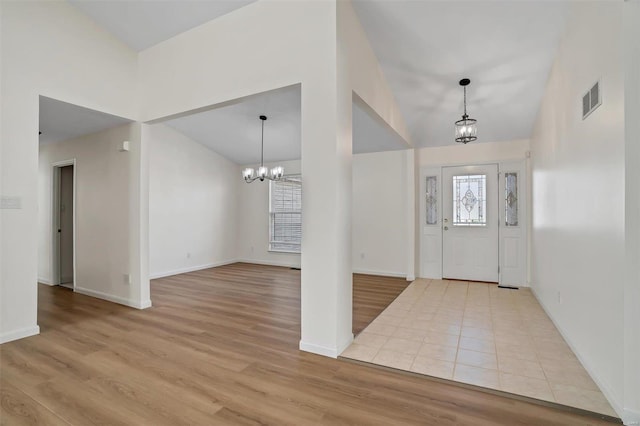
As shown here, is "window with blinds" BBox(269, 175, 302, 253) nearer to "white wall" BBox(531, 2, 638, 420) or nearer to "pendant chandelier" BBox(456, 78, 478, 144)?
"pendant chandelier" BBox(456, 78, 478, 144)

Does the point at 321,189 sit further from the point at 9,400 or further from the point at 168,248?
the point at 168,248

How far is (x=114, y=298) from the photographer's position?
4.34m

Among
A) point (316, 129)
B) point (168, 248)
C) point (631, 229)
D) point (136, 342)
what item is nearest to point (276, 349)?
point (136, 342)

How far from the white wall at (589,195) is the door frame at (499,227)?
5.48 ft

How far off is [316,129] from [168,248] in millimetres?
4957

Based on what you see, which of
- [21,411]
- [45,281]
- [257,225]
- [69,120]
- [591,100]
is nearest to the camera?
Result: [21,411]

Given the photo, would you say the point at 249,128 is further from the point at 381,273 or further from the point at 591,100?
the point at 591,100

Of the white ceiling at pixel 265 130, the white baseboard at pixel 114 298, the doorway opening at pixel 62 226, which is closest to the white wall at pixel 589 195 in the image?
the white ceiling at pixel 265 130

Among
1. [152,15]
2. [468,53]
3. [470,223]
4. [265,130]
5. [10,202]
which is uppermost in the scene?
[152,15]

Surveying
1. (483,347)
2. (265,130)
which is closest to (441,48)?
(483,347)

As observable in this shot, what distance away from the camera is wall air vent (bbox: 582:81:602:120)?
218cm

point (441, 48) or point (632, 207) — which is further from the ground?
point (441, 48)

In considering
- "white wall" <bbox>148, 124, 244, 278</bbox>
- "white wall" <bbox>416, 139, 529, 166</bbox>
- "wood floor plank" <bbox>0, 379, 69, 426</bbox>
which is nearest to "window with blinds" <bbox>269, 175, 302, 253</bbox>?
"white wall" <bbox>148, 124, 244, 278</bbox>

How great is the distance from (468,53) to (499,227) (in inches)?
127
